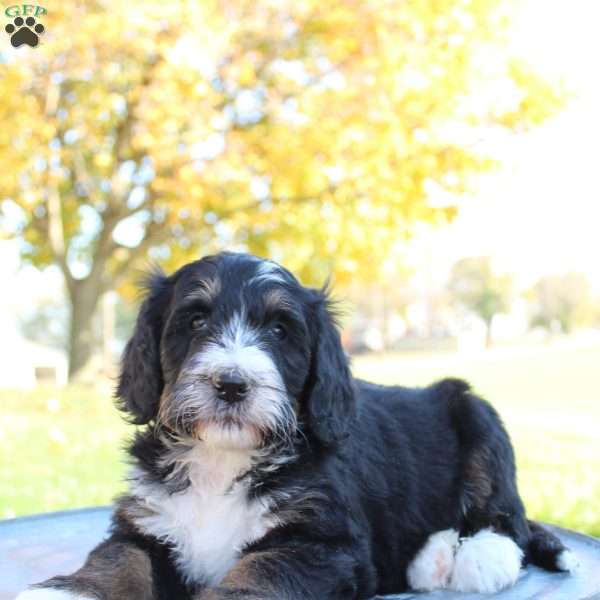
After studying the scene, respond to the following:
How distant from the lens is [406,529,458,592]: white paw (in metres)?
3.69

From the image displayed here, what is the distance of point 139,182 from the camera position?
16.6m

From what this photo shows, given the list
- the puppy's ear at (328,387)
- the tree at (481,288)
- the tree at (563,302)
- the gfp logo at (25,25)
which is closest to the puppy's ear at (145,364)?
the puppy's ear at (328,387)

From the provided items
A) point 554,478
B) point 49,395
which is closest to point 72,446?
point 49,395

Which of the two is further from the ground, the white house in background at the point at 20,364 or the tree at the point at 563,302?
the tree at the point at 563,302

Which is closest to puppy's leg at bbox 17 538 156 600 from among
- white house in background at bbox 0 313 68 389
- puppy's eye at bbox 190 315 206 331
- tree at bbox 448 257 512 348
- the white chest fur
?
the white chest fur

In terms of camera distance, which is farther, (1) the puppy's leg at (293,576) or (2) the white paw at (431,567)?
(2) the white paw at (431,567)

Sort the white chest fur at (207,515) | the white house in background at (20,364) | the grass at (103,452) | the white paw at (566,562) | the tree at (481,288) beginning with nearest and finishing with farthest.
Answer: the white chest fur at (207,515)
the white paw at (566,562)
the grass at (103,452)
the white house in background at (20,364)
the tree at (481,288)

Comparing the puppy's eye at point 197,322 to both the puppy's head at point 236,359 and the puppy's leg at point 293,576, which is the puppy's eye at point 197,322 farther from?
the puppy's leg at point 293,576

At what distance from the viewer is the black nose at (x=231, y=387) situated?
116 inches

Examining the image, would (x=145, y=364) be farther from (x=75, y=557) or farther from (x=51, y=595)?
(x=75, y=557)

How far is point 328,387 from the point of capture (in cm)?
339

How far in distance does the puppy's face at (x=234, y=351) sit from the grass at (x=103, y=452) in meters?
0.66

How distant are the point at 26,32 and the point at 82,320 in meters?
7.63

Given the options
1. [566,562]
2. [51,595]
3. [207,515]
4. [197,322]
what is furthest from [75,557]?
[566,562]
